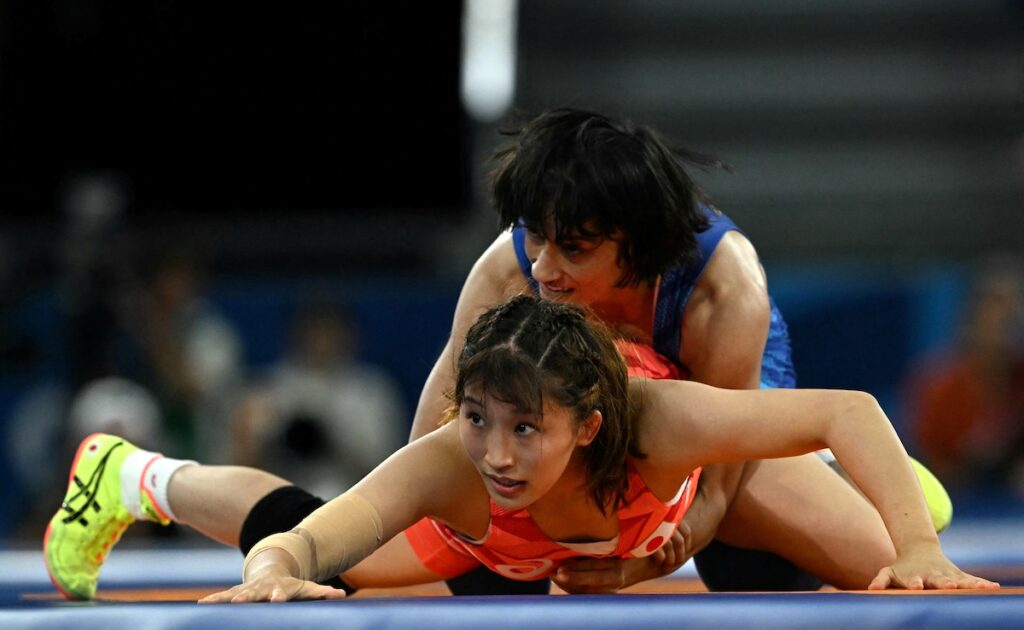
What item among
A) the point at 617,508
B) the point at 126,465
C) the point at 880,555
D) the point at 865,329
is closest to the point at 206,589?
the point at 126,465

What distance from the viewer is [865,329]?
5.01 metres

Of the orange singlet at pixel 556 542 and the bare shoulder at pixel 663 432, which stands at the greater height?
the bare shoulder at pixel 663 432

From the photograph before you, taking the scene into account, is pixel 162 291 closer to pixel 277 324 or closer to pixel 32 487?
pixel 277 324

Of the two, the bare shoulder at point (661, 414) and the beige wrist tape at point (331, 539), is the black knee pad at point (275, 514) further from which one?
the bare shoulder at point (661, 414)

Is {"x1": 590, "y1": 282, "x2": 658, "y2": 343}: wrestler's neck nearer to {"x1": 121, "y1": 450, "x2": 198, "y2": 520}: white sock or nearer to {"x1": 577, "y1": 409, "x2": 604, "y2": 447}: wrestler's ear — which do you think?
{"x1": 577, "y1": 409, "x2": 604, "y2": 447}: wrestler's ear

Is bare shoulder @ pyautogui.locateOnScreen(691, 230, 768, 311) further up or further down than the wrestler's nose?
further down

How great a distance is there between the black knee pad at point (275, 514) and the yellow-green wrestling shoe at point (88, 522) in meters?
0.26

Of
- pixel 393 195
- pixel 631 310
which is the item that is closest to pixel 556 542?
pixel 631 310

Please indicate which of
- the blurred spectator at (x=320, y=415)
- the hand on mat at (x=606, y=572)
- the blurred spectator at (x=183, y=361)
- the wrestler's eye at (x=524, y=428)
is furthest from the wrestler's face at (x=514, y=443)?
the blurred spectator at (x=183, y=361)

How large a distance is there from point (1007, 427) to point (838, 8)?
2.29 m

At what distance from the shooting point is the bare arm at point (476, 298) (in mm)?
2412

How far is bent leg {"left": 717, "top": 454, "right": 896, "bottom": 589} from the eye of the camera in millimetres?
2309

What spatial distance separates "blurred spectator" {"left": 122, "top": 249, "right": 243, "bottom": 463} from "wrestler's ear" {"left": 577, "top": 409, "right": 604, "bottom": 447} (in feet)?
8.89

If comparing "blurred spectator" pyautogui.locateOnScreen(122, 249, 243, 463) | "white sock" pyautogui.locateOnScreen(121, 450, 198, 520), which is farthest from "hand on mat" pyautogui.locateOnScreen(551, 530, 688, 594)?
"blurred spectator" pyautogui.locateOnScreen(122, 249, 243, 463)
